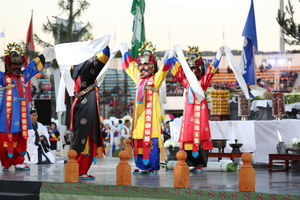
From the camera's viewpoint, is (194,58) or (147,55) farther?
(194,58)

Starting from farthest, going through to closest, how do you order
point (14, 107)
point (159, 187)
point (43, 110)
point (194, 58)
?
point (43, 110) < point (14, 107) < point (194, 58) < point (159, 187)

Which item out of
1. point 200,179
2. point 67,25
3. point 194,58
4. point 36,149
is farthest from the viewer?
point 67,25

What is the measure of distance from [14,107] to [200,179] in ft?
9.60

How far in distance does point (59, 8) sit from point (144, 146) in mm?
10041

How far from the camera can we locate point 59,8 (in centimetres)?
1673

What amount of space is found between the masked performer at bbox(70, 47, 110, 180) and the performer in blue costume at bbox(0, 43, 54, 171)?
55.3 inches

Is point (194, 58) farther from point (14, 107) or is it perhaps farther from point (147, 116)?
point (14, 107)

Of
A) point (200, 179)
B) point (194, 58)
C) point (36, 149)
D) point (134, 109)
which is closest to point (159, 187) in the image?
point (200, 179)

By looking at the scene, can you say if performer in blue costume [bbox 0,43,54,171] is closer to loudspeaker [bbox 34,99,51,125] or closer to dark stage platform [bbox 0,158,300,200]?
dark stage platform [bbox 0,158,300,200]

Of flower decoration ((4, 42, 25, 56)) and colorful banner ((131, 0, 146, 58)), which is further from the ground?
colorful banner ((131, 0, 146, 58))

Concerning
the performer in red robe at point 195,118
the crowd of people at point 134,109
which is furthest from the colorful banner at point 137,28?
the performer in red robe at point 195,118

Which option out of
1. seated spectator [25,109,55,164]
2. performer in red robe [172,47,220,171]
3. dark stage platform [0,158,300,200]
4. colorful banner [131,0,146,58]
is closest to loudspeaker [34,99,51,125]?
seated spectator [25,109,55,164]

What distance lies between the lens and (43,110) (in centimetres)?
1263

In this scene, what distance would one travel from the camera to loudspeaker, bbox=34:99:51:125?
12508mm
